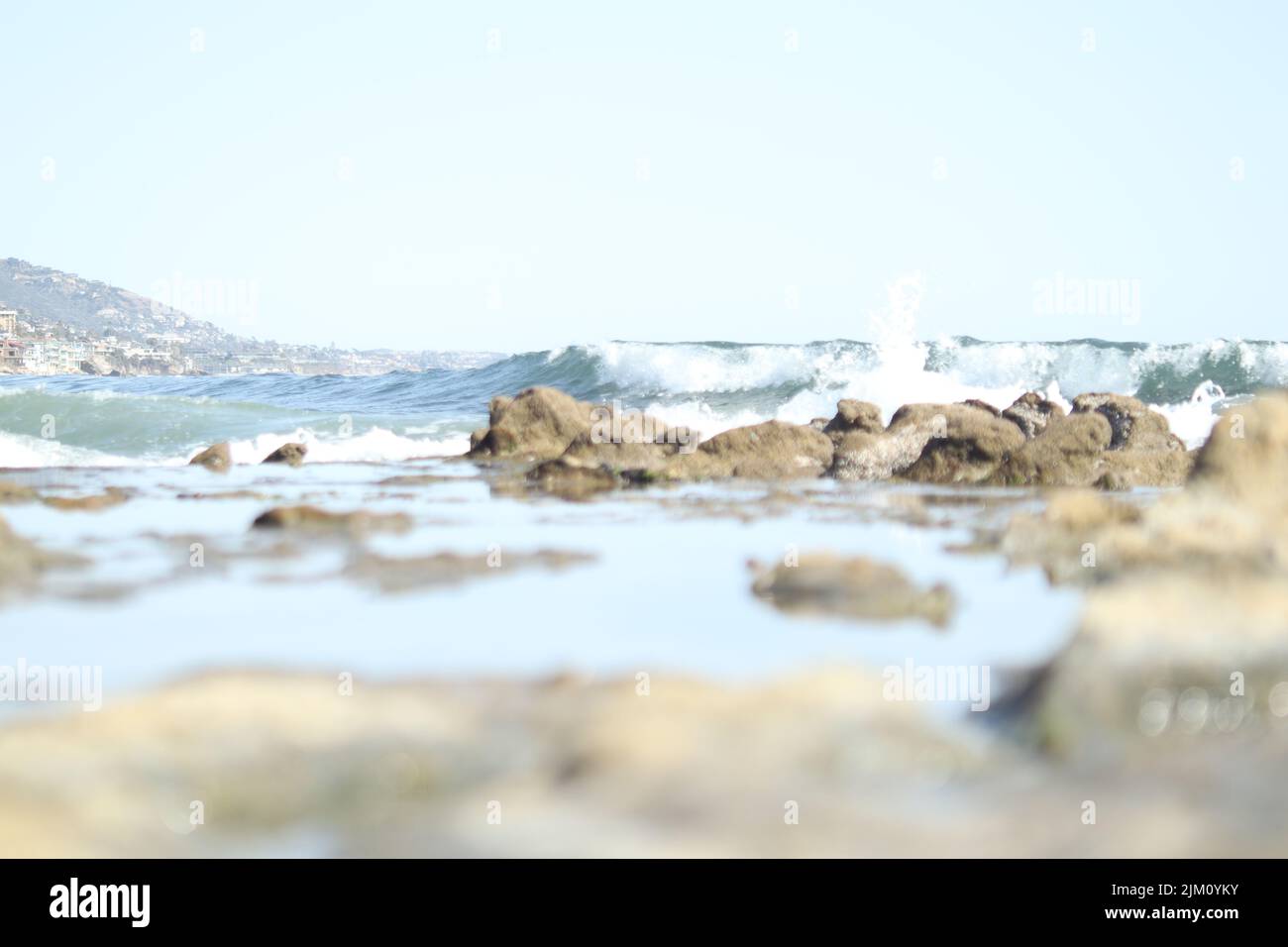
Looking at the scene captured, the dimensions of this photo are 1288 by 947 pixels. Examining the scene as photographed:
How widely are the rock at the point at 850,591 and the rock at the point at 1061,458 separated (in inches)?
298

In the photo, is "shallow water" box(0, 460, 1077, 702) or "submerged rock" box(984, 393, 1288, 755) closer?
"submerged rock" box(984, 393, 1288, 755)

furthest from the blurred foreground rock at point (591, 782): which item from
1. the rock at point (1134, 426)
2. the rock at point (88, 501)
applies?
the rock at point (1134, 426)

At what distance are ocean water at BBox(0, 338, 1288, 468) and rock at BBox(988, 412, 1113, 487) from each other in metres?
8.32

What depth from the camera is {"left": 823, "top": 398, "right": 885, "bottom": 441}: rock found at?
19281mm

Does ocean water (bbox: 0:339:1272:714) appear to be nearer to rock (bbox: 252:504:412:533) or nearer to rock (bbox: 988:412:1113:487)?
rock (bbox: 252:504:412:533)

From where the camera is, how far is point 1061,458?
15.9 metres

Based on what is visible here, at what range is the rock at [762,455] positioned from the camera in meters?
17.0

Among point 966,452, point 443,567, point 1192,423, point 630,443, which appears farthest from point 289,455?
point 1192,423

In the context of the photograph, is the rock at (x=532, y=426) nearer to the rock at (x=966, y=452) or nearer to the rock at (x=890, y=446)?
the rock at (x=890, y=446)

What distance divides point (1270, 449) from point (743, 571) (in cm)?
344

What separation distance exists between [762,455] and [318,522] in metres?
7.41

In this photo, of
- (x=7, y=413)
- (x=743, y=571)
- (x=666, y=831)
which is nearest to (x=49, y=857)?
(x=666, y=831)

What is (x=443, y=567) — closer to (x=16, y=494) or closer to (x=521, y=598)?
(x=521, y=598)

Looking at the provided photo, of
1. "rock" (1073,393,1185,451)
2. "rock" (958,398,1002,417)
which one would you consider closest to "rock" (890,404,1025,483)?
"rock" (1073,393,1185,451)
